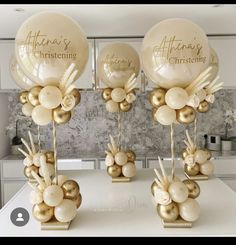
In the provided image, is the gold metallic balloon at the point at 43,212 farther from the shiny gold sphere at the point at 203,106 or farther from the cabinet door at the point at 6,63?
the cabinet door at the point at 6,63

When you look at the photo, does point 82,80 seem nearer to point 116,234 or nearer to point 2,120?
point 2,120

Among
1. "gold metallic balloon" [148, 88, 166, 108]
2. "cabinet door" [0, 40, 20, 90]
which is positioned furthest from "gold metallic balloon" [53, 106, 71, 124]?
"cabinet door" [0, 40, 20, 90]

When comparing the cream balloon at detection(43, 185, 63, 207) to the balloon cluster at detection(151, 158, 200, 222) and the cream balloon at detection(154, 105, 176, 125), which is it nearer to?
the balloon cluster at detection(151, 158, 200, 222)

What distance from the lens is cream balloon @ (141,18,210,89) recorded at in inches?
69.5

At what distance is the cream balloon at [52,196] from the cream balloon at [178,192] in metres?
0.59

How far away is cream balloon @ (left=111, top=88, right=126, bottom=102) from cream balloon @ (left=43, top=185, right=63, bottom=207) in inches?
45.4

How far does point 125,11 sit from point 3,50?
184cm

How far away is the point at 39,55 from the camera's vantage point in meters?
1.75

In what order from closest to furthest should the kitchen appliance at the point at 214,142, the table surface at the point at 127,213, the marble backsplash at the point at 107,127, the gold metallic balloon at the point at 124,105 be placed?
the table surface at the point at 127,213, the gold metallic balloon at the point at 124,105, the kitchen appliance at the point at 214,142, the marble backsplash at the point at 107,127

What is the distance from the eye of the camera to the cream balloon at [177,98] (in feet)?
5.77

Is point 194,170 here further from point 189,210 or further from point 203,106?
point 189,210

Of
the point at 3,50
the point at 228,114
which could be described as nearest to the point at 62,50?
the point at 3,50

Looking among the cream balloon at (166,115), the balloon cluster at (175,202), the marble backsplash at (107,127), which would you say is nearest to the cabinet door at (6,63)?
the marble backsplash at (107,127)

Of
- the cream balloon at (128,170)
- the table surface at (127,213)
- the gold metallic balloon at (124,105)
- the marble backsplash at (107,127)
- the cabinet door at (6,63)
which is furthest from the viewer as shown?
the marble backsplash at (107,127)
